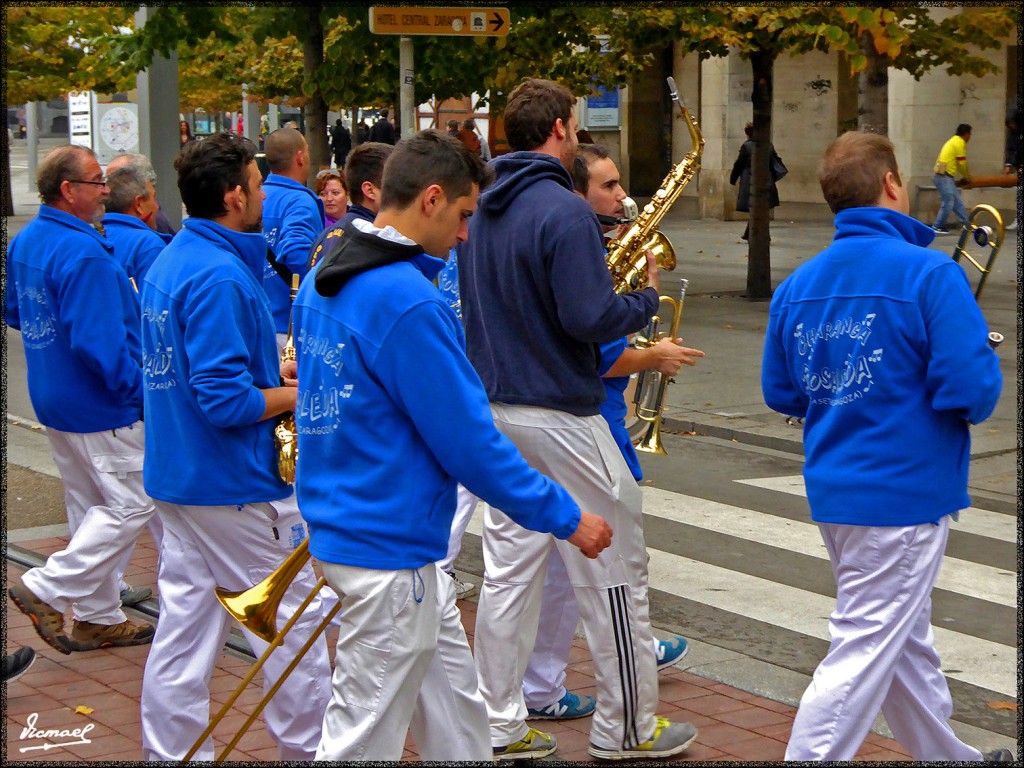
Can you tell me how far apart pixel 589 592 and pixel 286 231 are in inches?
163

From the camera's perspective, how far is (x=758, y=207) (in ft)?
53.7

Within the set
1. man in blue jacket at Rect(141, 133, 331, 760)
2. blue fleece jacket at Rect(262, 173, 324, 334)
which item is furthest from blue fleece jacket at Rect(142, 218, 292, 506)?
blue fleece jacket at Rect(262, 173, 324, 334)

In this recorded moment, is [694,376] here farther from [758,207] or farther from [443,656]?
[443,656]

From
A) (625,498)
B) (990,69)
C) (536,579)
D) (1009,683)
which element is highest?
(990,69)

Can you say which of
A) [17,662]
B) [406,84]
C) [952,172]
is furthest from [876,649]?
[952,172]

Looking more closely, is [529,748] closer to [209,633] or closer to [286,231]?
[209,633]

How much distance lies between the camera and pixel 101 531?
18.4ft

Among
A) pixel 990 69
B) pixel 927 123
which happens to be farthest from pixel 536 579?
pixel 927 123

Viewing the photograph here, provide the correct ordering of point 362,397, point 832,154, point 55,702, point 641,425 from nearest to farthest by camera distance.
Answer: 1. point 362,397
2. point 832,154
3. point 55,702
4. point 641,425

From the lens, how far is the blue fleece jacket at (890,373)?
12.3 ft

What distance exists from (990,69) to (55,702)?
40.1ft

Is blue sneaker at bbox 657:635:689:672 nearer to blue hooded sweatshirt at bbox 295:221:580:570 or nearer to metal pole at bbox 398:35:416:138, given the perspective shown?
blue hooded sweatshirt at bbox 295:221:580:570

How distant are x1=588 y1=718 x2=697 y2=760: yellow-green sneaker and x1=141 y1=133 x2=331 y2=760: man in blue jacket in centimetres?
91

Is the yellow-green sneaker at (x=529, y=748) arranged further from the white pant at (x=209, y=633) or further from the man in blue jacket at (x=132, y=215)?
the man in blue jacket at (x=132, y=215)
